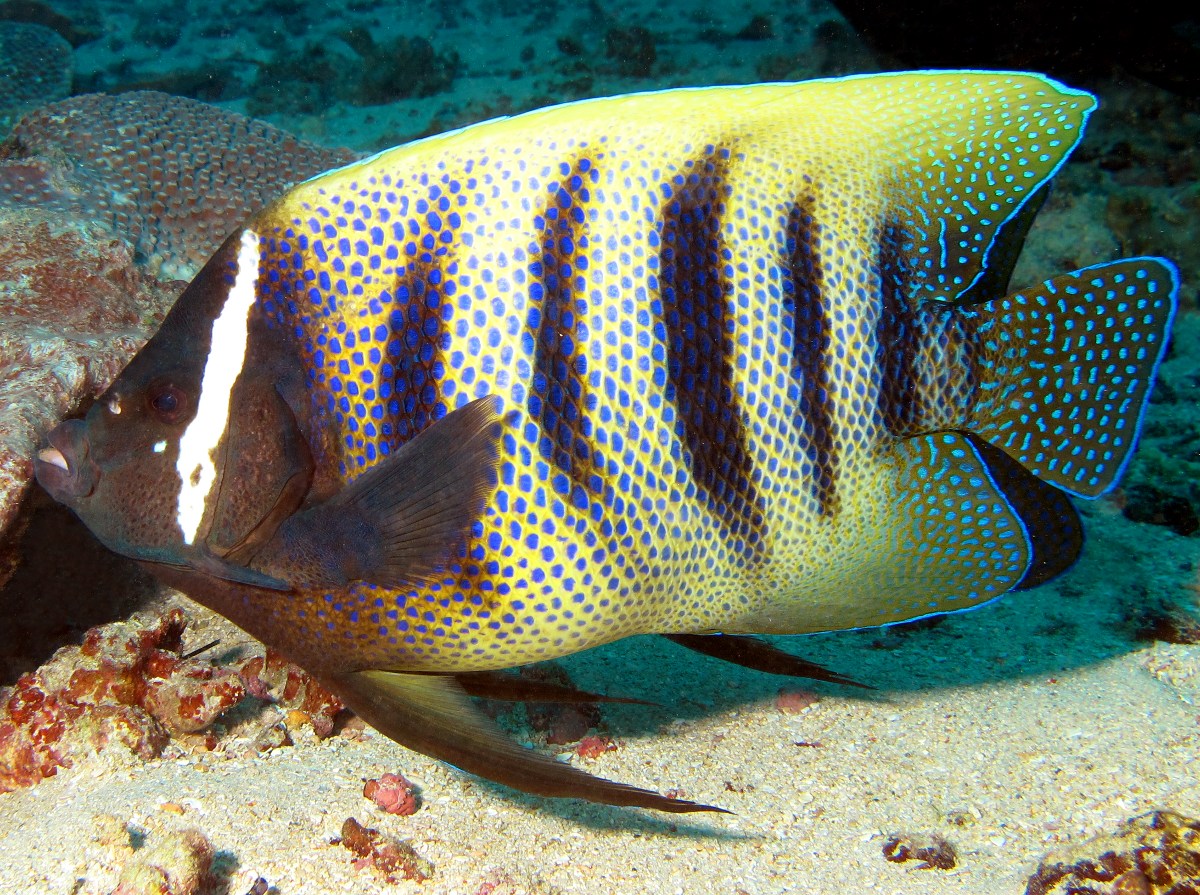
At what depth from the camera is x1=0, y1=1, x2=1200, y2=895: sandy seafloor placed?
2.02 m

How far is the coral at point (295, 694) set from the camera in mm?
2586

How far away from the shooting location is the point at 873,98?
1.72 meters

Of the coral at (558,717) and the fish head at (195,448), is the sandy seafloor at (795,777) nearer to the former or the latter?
the coral at (558,717)

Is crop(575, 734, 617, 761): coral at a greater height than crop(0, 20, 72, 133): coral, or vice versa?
crop(0, 20, 72, 133): coral

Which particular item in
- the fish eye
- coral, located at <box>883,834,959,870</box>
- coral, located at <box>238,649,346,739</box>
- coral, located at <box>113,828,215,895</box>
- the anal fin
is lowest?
coral, located at <box>883,834,959,870</box>

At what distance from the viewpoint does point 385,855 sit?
6.50ft

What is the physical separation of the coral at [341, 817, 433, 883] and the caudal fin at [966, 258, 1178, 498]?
70.2 inches

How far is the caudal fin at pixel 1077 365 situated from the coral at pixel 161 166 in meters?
3.58

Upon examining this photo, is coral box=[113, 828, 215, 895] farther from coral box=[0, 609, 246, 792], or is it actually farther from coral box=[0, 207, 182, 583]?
coral box=[0, 207, 182, 583]

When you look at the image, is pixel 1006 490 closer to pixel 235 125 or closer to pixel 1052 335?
pixel 1052 335

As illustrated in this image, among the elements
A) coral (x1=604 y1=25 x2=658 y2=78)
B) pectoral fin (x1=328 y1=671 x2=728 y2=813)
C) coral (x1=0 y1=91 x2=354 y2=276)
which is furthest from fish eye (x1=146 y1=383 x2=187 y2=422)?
coral (x1=604 y1=25 x2=658 y2=78)

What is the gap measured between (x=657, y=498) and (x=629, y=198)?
616 mm

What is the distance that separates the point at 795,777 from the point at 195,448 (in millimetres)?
2093

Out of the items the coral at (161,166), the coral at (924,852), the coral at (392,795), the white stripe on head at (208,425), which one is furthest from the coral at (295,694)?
the coral at (161,166)
